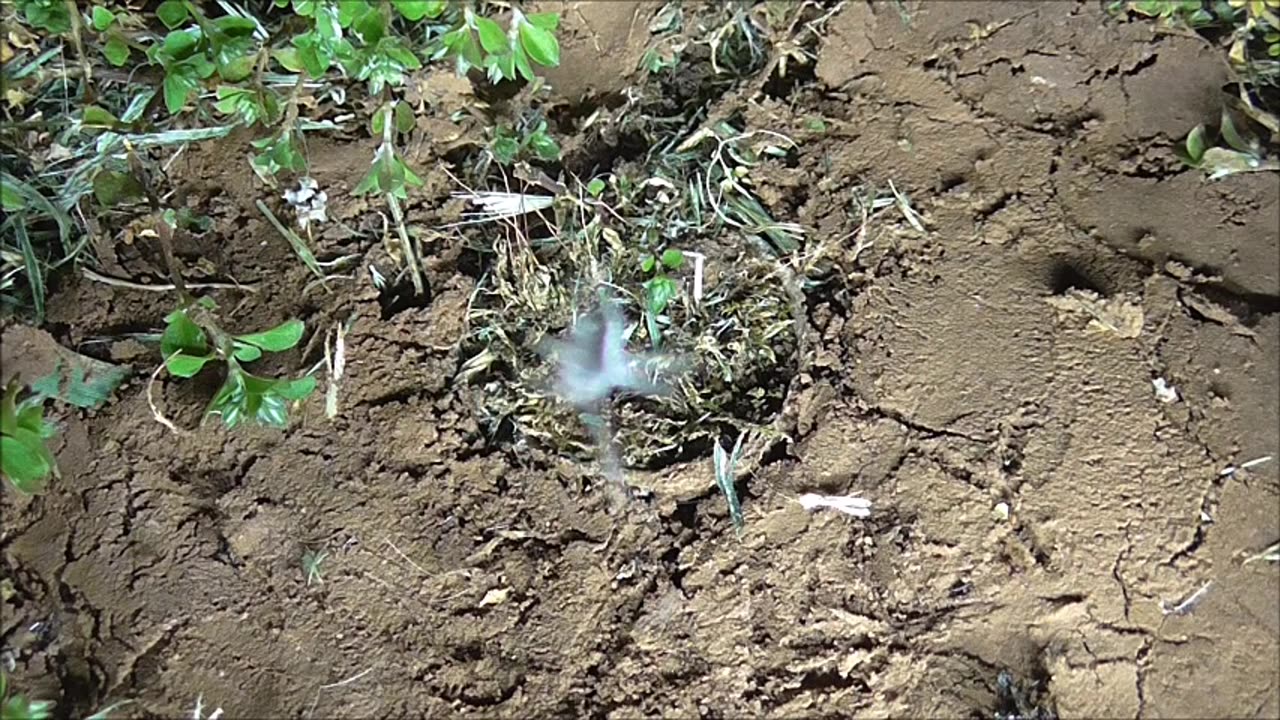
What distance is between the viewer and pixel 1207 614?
66.9 inches

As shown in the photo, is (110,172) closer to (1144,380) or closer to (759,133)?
(759,133)

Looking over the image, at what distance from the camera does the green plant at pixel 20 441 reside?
152 cm

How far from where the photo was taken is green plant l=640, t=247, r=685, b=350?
6.73 ft

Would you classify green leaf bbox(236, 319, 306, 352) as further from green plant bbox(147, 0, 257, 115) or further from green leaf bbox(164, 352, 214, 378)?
green plant bbox(147, 0, 257, 115)

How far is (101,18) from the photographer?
2061 millimetres

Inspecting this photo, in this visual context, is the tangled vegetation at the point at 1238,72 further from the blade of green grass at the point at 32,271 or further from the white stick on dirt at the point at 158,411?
the blade of green grass at the point at 32,271

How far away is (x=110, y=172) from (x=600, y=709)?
127 centimetres

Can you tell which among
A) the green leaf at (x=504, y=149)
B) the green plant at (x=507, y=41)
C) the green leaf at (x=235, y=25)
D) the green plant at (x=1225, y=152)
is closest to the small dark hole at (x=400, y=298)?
the green leaf at (x=504, y=149)

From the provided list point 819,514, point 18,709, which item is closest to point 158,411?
point 18,709

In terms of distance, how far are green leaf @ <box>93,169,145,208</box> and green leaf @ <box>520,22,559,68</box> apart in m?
0.73

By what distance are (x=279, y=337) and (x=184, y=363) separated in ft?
0.48

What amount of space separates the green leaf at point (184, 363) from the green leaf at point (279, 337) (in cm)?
8

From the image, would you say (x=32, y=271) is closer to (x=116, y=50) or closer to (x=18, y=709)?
(x=116, y=50)

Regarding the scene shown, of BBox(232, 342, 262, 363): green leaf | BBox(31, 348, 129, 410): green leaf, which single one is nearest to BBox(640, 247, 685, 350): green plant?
BBox(232, 342, 262, 363): green leaf
